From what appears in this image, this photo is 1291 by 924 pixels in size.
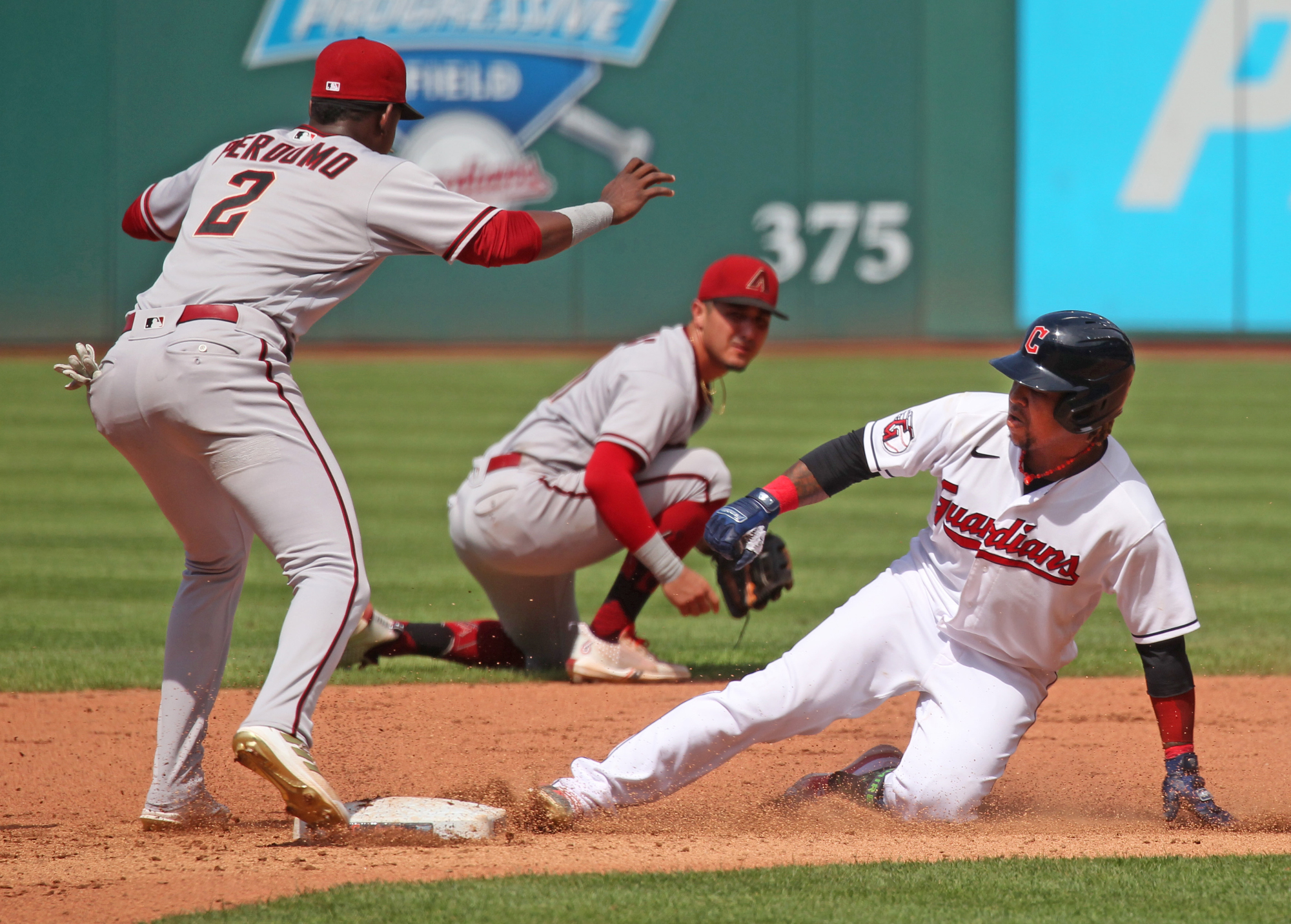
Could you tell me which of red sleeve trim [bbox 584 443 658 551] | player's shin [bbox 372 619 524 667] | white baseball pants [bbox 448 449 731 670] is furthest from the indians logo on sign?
red sleeve trim [bbox 584 443 658 551]

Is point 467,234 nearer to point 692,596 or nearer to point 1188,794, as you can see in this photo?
point 692,596

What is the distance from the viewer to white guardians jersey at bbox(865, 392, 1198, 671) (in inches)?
125

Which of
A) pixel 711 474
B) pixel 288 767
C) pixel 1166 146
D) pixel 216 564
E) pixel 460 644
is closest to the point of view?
pixel 288 767

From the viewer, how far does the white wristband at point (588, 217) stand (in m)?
3.27

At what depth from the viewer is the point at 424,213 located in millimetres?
3062

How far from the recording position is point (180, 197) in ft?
11.4

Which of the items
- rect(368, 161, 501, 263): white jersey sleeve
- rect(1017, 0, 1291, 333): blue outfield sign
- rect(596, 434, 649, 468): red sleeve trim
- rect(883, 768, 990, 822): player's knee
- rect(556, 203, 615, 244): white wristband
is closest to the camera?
rect(368, 161, 501, 263): white jersey sleeve

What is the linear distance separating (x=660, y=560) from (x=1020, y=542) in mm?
1471

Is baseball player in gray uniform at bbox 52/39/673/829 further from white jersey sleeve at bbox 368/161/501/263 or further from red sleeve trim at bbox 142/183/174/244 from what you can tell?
red sleeve trim at bbox 142/183/174/244

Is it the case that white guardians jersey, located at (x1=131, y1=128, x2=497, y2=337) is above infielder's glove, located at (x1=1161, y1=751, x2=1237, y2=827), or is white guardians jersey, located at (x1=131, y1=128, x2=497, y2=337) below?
above

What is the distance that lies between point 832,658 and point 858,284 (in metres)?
15.5

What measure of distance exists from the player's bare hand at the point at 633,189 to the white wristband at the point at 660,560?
128cm

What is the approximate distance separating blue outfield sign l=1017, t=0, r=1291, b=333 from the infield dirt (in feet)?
45.4

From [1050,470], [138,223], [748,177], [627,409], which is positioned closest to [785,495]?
[1050,470]
